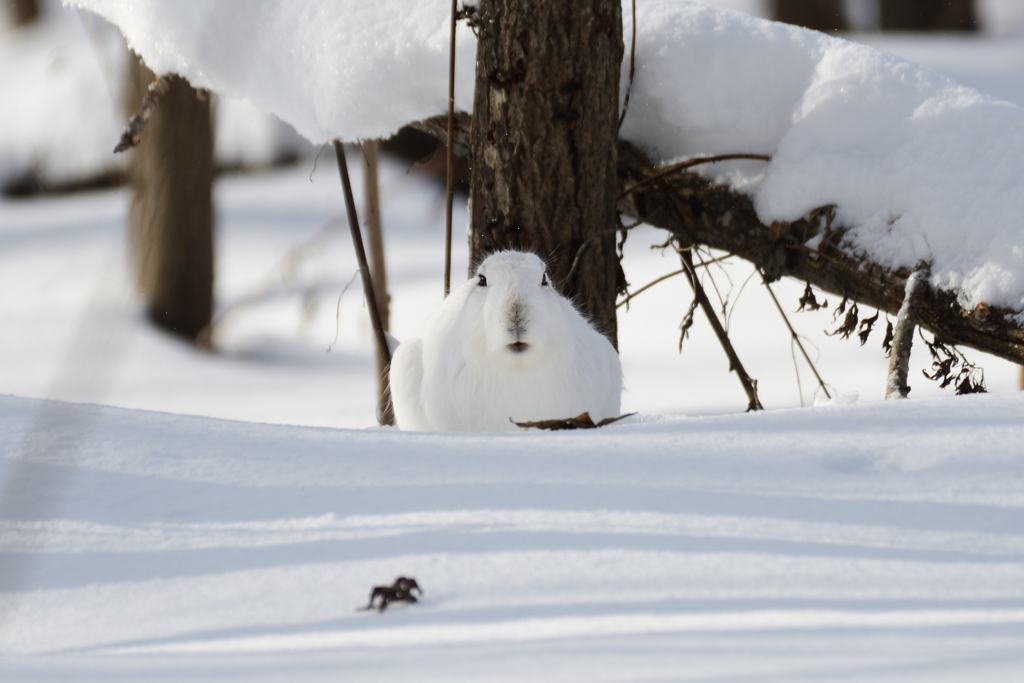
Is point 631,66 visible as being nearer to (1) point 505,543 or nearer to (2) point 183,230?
(1) point 505,543

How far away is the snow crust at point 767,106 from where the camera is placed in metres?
2.65

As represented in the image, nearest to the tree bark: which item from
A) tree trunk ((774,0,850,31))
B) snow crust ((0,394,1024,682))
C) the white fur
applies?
the white fur

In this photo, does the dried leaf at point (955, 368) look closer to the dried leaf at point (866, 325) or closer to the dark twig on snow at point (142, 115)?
the dried leaf at point (866, 325)

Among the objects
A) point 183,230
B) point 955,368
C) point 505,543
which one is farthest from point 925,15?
point 505,543

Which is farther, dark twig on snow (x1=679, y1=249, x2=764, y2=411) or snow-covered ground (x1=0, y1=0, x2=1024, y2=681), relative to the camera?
dark twig on snow (x1=679, y1=249, x2=764, y2=411)

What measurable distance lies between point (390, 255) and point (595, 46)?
19.7 ft

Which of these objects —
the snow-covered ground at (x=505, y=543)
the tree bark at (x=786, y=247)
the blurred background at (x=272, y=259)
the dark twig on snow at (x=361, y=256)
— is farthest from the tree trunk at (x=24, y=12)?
the snow-covered ground at (x=505, y=543)

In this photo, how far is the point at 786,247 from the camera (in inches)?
112

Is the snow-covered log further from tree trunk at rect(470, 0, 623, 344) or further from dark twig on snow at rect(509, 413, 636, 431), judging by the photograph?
dark twig on snow at rect(509, 413, 636, 431)

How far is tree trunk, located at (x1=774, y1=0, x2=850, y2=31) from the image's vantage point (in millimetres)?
9602

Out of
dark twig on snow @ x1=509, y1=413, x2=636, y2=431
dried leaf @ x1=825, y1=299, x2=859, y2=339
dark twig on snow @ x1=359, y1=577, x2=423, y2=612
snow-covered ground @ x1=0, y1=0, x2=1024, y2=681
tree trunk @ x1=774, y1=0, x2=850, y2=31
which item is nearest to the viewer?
snow-covered ground @ x1=0, y1=0, x2=1024, y2=681

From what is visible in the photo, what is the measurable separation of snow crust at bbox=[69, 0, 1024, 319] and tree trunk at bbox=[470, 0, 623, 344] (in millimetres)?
233

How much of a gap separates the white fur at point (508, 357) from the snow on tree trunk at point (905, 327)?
79 cm

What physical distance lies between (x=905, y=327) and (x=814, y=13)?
815cm
